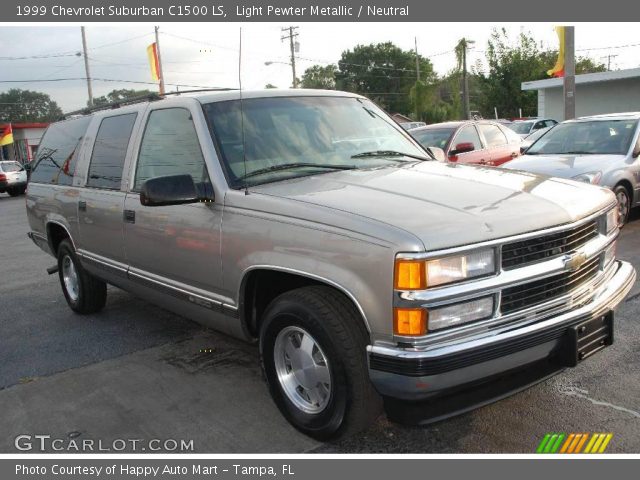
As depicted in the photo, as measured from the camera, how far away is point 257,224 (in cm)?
331

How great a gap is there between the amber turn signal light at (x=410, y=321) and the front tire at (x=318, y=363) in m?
0.25

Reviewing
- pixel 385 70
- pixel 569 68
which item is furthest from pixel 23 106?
pixel 569 68

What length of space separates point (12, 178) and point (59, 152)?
22.2m

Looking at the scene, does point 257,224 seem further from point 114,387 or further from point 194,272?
point 114,387

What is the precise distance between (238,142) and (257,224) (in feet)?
2.39

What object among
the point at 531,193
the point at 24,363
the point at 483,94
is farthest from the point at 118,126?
the point at 483,94

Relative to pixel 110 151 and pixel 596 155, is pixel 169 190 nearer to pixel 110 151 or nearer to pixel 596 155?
pixel 110 151

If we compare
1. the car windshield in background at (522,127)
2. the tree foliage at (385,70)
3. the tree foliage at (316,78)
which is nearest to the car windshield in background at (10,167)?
the tree foliage at (316,78)

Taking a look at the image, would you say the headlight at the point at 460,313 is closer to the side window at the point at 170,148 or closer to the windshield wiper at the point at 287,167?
the windshield wiper at the point at 287,167

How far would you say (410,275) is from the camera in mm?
2613

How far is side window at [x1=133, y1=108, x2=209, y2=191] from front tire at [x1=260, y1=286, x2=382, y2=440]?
1108mm

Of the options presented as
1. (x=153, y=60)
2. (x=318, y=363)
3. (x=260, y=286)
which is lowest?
(x=318, y=363)

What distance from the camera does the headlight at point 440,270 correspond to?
2605 mm

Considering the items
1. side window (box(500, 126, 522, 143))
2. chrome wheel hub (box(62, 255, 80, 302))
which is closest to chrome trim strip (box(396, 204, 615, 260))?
chrome wheel hub (box(62, 255, 80, 302))
